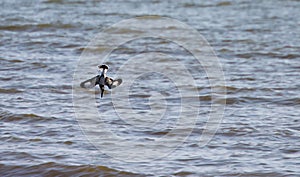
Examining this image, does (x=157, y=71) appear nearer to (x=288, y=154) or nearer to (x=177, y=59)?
(x=177, y=59)

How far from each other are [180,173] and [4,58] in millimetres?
6063

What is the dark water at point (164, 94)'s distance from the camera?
6387 millimetres

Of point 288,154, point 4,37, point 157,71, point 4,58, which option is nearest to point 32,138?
point 288,154

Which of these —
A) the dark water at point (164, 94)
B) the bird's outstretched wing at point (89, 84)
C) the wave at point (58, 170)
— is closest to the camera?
the bird's outstretched wing at point (89, 84)

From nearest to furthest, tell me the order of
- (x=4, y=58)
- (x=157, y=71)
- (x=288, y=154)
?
(x=288, y=154) < (x=157, y=71) < (x=4, y=58)

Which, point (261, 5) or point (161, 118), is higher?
point (261, 5)

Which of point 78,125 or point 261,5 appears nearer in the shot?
point 78,125

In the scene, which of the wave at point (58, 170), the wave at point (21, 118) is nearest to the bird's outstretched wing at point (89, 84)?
the wave at point (58, 170)

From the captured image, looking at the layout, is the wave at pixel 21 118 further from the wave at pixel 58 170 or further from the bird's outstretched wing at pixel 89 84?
the bird's outstretched wing at pixel 89 84

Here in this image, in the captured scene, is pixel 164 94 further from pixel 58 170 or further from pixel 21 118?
pixel 58 170

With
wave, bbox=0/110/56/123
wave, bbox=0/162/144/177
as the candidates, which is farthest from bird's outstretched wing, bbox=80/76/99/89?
wave, bbox=0/110/56/123

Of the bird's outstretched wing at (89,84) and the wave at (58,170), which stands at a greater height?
the bird's outstretched wing at (89,84)

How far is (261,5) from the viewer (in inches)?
755

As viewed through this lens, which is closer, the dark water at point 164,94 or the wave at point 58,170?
the wave at point 58,170
